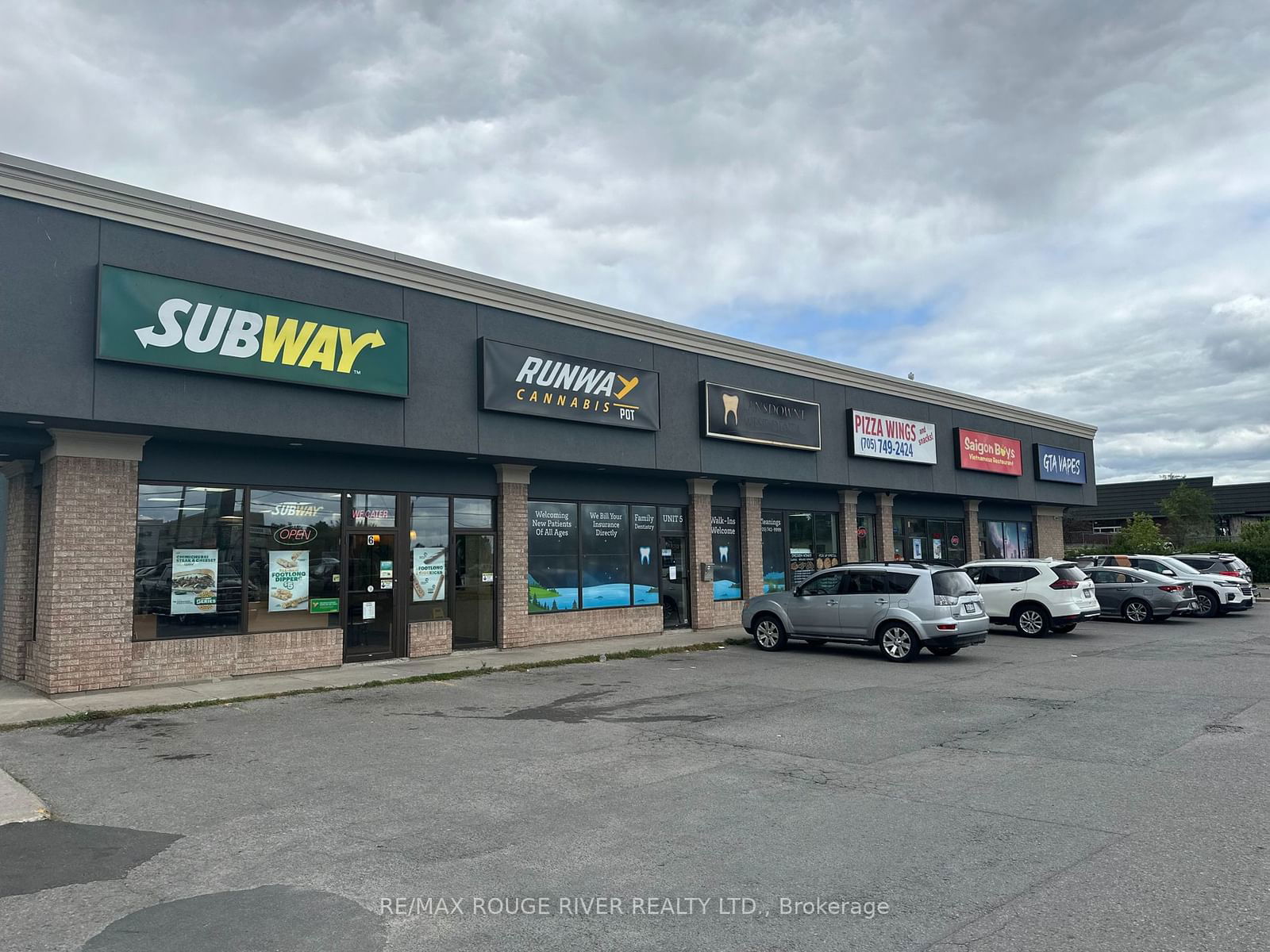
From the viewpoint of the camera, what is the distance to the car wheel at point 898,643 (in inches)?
646

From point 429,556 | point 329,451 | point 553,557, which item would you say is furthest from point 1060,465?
point 329,451

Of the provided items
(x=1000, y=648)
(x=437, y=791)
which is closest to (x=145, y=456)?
(x=437, y=791)

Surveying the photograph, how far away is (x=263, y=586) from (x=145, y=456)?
9.02 feet

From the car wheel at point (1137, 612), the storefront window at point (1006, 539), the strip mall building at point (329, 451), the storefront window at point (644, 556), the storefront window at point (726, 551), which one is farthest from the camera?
the storefront window at point (1006, 539)

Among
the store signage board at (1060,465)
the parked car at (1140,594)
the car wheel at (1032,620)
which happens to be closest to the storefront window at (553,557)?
the car wheel at (1032,620)

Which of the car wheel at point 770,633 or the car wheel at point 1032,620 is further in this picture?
A: the car wheel at point 1032,620

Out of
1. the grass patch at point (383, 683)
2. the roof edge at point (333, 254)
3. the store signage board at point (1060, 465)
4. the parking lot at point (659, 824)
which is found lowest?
the parking lot at point (659, 824)

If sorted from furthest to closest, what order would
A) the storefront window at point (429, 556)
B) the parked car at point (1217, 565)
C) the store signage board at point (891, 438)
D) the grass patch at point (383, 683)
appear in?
1. the parked car at point (1217, 565)
2. the store signage board at point (891, 438)
3. the storefront window at point (429, 556)
4. the grass patch at point (383, 683)

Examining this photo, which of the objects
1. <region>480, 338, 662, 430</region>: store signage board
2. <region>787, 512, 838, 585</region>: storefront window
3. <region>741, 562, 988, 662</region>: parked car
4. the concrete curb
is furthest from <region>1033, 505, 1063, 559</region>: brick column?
the concrete curb

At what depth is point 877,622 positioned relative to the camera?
16797 millimetres

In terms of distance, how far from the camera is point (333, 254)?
1462 centimetres

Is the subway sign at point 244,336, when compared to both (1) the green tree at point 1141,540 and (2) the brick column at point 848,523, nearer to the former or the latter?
(2) the brick column at point 848,523

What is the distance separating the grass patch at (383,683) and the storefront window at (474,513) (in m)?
3.20

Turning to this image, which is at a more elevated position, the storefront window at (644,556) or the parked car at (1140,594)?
the storefront window at (644,556)
